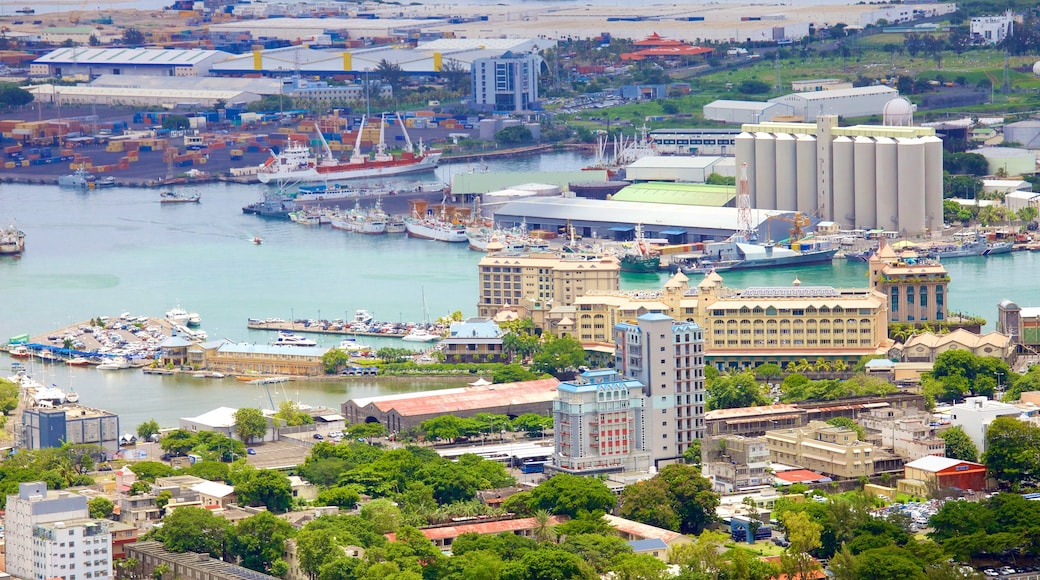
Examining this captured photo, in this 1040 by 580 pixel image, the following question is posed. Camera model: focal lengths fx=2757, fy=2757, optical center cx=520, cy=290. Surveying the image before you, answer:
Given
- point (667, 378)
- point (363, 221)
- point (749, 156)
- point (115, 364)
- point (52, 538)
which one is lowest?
point (115, 364)

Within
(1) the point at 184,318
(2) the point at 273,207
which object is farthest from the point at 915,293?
(2) the point at 273,207

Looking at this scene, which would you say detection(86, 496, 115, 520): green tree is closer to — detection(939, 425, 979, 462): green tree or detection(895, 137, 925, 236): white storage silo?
detection(939, 425, 979, 462): green tree

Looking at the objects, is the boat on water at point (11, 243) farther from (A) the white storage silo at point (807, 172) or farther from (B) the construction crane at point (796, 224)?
(A) the white storage silo at point (807, 172)

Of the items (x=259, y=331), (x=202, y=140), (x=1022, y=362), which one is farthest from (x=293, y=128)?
(x=1022, y=362)

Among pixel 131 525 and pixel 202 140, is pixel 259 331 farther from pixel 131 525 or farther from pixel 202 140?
pixel 202 140

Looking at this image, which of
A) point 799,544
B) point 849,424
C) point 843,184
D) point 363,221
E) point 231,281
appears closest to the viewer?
point 799,544

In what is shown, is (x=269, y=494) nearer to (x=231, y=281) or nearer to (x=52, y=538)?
(x=52, y=538)
